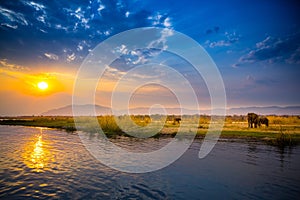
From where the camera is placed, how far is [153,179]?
14.9 metres

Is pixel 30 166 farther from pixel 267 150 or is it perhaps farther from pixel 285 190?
pixel 267 150

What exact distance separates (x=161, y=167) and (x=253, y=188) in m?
7.01

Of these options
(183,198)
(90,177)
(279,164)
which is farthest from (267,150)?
(90,177)

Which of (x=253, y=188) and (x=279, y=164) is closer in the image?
(x=253, y=188)

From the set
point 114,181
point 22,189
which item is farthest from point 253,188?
point 22,189

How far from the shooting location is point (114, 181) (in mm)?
14164

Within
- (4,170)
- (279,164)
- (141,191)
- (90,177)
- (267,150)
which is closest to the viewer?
(141,191)

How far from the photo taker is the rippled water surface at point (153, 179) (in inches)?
478

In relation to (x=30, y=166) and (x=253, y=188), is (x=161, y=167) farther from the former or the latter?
(x=30, y=166)

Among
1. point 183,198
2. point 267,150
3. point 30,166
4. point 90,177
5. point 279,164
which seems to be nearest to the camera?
point 183,198

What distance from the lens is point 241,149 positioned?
26969 mm

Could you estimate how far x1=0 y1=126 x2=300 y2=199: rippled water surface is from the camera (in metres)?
12.1

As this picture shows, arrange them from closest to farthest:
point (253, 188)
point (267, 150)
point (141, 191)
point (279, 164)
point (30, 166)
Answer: point (141, 191), point (253, 188), point (30, 166), point (279, 164), point (267, 150)

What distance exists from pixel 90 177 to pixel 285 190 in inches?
464
